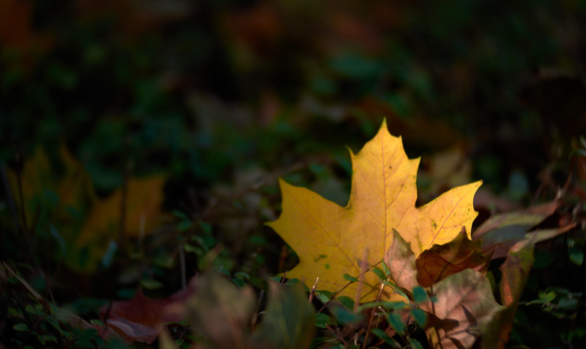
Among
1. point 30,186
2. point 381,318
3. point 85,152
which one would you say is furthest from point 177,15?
point 381,318

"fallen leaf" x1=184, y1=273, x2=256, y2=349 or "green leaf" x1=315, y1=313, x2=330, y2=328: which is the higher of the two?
"fallen leaf" x1=184, y1=273, x2=256, y2=349

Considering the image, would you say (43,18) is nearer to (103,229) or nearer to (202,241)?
(103,229)

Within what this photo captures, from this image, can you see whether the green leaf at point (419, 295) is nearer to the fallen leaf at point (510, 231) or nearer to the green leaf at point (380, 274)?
the green leaf at point (380, 274)

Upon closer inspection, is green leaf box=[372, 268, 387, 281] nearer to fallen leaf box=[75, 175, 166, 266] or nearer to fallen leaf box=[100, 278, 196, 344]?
fallen leaf box=[100, 278, 196, 344]

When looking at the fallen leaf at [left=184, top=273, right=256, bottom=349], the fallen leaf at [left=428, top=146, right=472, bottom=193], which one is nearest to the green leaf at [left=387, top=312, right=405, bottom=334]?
the fallen leaf at [left=184, top=273, right=256, bottom=349]

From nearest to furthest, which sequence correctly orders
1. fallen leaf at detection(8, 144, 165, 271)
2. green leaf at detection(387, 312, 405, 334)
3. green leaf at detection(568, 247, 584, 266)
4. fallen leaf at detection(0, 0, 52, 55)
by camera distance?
green leaf at detection(387, 312, 405, 334) → green leaf at detection(568, 247, 584, 266) → fallen leaf at detection(8, 144, 165, 271) → fallen leaf at detection(0, 0, 52, 55)

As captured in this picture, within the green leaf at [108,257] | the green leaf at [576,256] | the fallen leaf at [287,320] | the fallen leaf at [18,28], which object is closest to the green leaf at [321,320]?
the fallen leaf at [287,320]

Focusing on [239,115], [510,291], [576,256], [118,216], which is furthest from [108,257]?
[239,115]
